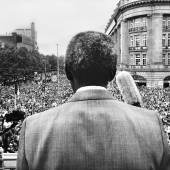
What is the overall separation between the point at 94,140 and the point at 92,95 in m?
0.27

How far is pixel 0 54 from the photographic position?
2953 inches

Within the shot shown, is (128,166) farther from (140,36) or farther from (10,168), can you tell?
(140,36)

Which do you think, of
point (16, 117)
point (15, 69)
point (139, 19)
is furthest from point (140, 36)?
point (16, 117)

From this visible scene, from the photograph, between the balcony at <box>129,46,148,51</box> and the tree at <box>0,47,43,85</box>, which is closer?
the balcony at <box>129,46,148,51</box>

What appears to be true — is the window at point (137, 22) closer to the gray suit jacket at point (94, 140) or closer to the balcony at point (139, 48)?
the balcony at point (139, 48)

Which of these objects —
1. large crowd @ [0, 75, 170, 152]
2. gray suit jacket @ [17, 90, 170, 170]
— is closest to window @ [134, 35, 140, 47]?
large crowd @ [0, 75, 170, 152]

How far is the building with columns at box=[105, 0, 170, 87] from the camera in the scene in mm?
66438

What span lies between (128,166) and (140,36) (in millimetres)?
68966

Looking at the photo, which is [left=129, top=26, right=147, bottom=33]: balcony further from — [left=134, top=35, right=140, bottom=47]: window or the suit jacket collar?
the suit jacket collar

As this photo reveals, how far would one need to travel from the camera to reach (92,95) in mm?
2174

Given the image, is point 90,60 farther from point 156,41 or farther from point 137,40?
point 137,40

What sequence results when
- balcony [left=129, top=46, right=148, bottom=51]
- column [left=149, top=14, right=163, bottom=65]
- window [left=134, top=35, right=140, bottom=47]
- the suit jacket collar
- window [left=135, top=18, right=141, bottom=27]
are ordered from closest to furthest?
the suit jacket collar < column [left=149, top=14, right=163, bottom=65] < window [left=135, top=18, right=141, bottom=27] < balcony [left=129, top=46, right=148, bottom=51] < window [left=134, top=35, right=140, bottom=47]

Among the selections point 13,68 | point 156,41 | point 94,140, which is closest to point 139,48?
Result: point 156,41

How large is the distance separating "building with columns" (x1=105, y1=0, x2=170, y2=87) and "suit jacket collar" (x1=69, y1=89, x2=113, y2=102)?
213 feet
